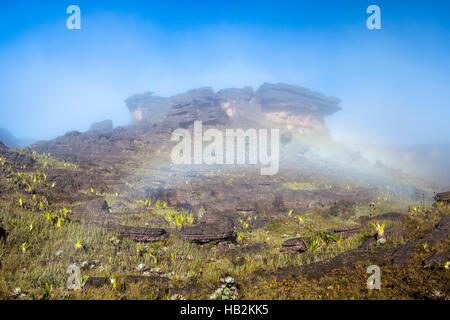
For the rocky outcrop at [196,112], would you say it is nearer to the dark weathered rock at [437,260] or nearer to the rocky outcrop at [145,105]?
the rocky outcrop at [145,105]

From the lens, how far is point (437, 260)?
4.66 m

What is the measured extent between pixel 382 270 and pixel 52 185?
70.7 feet

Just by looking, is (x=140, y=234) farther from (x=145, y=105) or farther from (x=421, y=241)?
(x=145, y=105)

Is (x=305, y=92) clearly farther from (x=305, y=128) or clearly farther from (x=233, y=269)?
(x=233, y=269)

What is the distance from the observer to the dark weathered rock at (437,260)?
14.9ft

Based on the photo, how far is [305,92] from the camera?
8644 centimetres

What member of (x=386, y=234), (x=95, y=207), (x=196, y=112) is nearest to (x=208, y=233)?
(x=386, y=234)

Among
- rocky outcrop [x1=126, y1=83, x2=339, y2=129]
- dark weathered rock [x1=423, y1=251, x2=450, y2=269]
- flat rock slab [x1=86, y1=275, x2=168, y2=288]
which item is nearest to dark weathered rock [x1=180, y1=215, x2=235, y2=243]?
flat rock slab [x1=86, y1=275, x2=168, y2=288]

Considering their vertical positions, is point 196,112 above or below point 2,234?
above

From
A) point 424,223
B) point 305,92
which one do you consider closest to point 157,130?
point 424,223

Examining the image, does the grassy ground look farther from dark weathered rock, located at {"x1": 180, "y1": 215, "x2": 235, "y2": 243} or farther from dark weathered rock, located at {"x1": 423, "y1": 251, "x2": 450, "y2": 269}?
dark weathered rock, located at {"x1": 180, "y1": 215, "x2": 235, "y2": 243}

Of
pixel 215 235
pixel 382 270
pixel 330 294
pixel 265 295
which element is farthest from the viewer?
pixel 215 235

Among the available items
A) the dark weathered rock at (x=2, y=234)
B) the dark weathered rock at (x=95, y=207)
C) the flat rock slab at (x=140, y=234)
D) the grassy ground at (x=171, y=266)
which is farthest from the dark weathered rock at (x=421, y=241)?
the dark weathered rock at (x=95, y=207)

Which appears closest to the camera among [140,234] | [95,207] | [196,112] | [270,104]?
[140,234]
